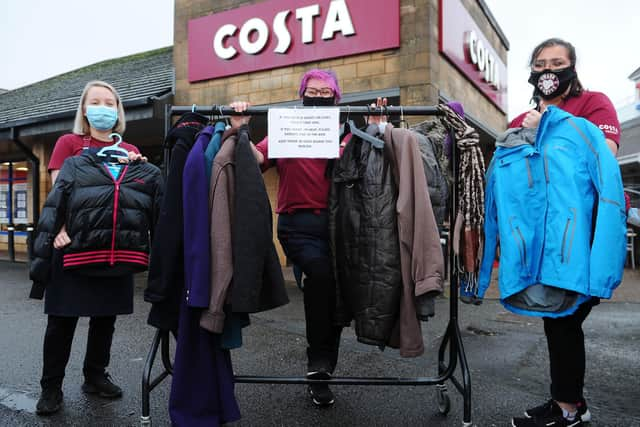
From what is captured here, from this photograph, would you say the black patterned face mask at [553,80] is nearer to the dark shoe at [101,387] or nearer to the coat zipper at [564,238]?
the coat zipper at [564,238]

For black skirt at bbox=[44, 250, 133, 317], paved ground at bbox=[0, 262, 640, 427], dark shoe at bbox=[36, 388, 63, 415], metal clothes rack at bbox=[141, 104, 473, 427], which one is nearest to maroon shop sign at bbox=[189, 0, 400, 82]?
paved ground at bbox=[0, 262, 640, 427]

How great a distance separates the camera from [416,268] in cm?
223

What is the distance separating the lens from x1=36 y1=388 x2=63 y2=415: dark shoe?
2.72 metres

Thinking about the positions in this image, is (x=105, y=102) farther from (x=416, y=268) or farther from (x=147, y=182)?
(x=416, y=268)

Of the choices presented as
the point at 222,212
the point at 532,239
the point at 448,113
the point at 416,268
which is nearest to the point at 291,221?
the point at 222,212

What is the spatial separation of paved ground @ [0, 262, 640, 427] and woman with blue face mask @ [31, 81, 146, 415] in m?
→ 0.13

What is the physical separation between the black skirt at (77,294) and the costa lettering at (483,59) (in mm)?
7524

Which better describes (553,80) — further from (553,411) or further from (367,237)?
(553,411)

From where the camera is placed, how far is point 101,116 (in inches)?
116

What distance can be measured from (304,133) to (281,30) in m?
5.97

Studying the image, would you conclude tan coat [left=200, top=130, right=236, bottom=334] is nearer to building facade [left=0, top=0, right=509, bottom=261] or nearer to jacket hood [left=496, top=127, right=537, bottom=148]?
jacket hood [left=496, top=127, right=537, bottom=148]

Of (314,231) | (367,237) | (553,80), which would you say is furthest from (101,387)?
(553,80)

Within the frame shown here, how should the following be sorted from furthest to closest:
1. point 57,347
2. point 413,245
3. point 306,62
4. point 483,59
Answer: point 483,59, point 306,62, point 57,347, point 413,245

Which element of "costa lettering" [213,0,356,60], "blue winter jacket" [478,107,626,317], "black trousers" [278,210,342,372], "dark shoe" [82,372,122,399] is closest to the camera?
"blue winter jacket" [478,107,626,317]
